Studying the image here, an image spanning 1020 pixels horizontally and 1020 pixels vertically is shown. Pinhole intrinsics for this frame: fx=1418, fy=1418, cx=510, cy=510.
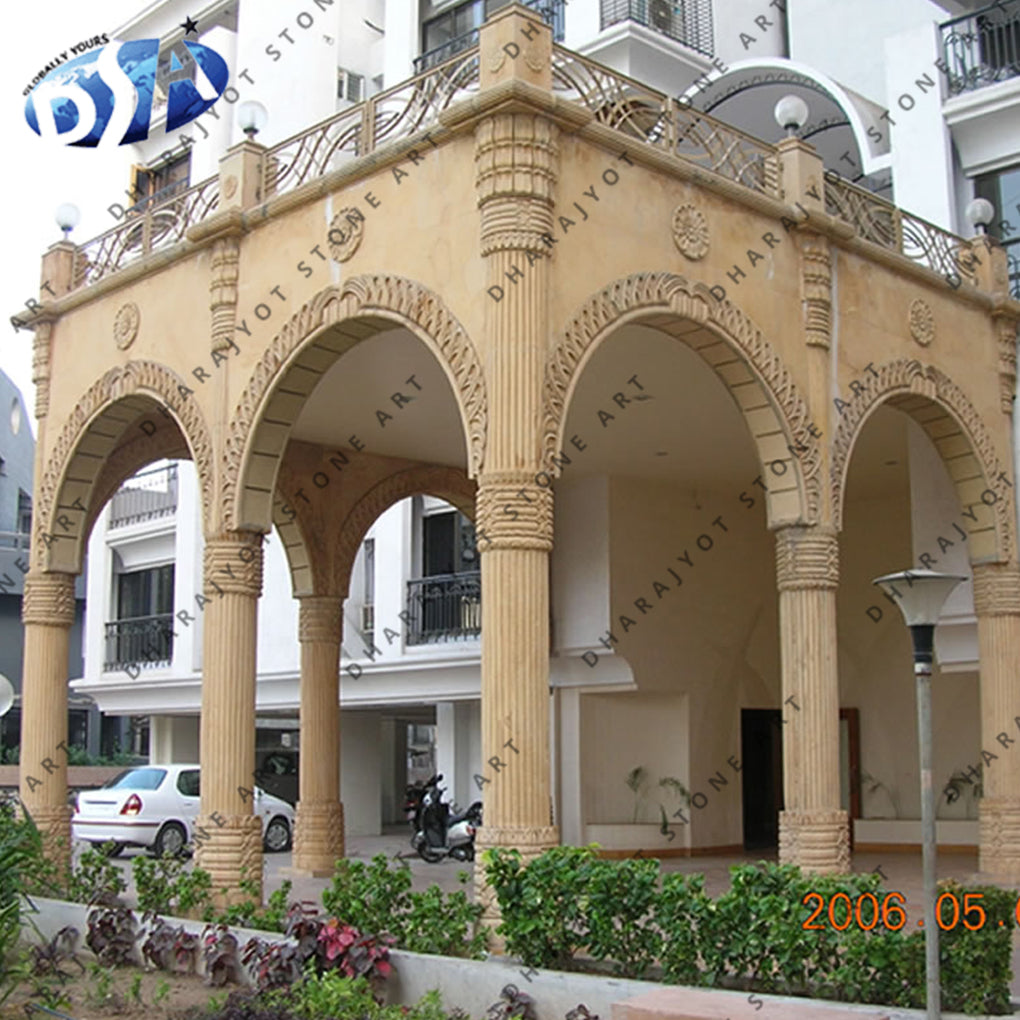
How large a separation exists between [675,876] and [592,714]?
908 cm

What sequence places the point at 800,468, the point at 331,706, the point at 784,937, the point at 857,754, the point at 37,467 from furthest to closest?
the point at 857,754, the point at 331,706, the point at 37,467, the point at 800,468, the point at 784,937

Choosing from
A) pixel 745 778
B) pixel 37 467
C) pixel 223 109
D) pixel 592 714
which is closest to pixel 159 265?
pixel 37 467

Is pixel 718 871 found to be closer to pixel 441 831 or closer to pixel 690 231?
pixel 441 831

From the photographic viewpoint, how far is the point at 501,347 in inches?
380

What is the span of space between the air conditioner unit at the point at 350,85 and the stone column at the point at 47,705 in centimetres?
1482

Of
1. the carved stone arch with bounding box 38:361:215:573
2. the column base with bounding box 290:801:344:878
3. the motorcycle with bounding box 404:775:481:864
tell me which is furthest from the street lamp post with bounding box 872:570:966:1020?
the motorcycle with bounding box 404:775:481:864

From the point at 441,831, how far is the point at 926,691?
12255 mm

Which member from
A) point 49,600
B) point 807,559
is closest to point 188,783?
point 49,600

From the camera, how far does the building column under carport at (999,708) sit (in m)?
13.3

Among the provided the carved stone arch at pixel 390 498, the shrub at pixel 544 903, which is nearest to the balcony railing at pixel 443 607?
the carved stone arch at pixel 390 498

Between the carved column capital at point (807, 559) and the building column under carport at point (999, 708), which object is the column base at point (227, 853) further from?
the building column under carport at point (999, 708)

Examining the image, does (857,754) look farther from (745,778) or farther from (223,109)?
(223,109)

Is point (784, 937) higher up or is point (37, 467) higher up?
point (37, 467)

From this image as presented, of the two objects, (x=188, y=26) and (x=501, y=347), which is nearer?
(x=501, y=347)
